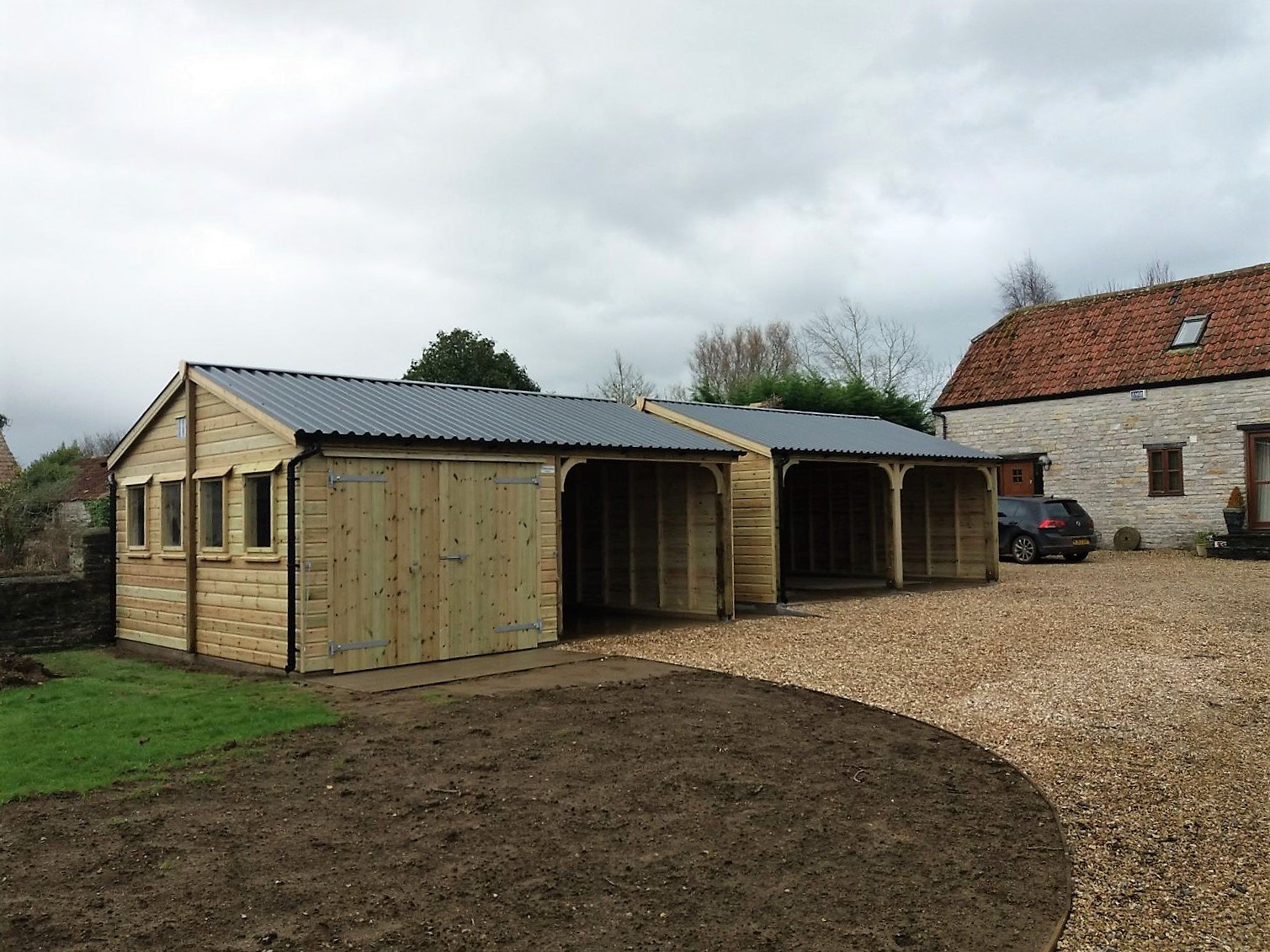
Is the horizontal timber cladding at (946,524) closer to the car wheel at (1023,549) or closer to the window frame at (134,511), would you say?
the car wheel at (1023,549)

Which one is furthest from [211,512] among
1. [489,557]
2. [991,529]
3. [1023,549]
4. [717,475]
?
[1023,549]

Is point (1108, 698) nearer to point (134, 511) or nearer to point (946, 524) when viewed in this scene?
point (946, 524)

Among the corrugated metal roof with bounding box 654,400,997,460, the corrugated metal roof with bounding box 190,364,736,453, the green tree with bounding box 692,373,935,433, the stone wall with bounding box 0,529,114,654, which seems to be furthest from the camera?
the green tree with bounding box 692,373,935,433

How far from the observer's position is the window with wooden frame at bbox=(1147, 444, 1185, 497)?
23.4 m

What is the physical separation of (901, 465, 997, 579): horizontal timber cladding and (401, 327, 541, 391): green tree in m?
18.8

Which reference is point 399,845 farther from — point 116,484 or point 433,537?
point 116,484

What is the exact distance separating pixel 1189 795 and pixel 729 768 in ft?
8.54

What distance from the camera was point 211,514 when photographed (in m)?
11.2

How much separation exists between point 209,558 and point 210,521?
43cm

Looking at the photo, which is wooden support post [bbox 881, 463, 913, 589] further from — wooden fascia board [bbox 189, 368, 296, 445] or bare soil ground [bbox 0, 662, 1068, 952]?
wooden fascia board [bbox 189, 368, 296, 445]

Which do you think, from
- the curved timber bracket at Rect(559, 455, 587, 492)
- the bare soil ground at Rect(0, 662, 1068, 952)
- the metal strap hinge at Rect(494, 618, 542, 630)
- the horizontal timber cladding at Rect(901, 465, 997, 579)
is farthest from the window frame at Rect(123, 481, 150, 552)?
the horizontal timber cladding at Rect(901, 465, 997, 579)

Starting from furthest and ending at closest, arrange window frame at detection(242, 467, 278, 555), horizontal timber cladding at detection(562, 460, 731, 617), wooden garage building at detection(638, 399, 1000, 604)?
wooden garage building at detection(638, 399, 1000, 604)
horizontal timber cladding at detection(562, 460, 731, 617)
window frame at detection(242, 467, 278, 555)

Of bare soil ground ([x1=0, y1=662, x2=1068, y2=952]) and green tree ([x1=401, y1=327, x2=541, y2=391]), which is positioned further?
green tree ([x1=401, y1=327, x2=541, y2=391])

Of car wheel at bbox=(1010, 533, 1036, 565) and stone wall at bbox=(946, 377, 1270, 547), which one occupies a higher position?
stone wall at bbox=(946, 377, 1270, 547)
